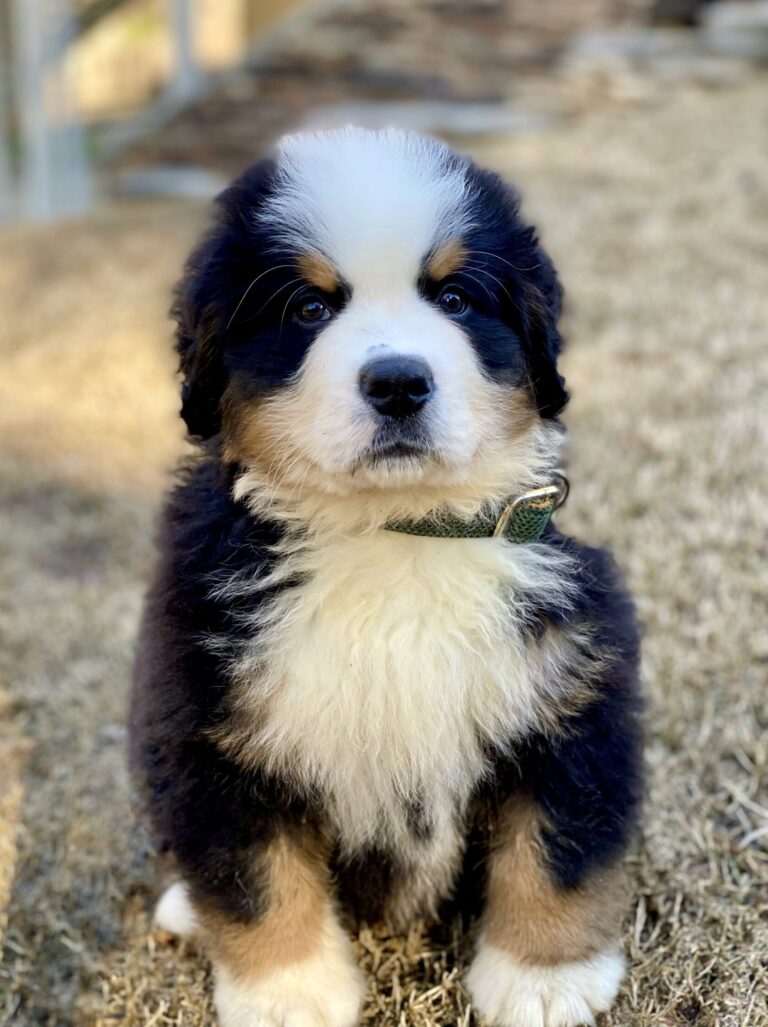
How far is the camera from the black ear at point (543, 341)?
229 cm

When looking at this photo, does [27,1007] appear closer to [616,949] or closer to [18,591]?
[616,949]

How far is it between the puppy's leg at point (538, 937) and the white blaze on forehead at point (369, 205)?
1077mm

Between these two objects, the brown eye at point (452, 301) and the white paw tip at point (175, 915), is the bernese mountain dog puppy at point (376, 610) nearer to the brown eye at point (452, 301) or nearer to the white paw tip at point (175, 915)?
the brown eye at point (452, 301)

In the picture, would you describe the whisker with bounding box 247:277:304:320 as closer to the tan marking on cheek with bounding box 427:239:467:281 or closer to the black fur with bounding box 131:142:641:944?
the black fur with bounding box 131:142:641:944

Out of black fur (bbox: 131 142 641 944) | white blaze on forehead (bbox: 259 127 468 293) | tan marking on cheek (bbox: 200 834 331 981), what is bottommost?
tan marking on cheek (bbox: 200 834 331 981)

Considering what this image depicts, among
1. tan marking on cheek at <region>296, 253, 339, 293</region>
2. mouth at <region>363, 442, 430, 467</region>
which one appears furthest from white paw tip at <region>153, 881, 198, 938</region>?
tan marking on cheek at <region>296, 253, 339, 293</region>

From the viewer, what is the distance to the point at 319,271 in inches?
84.0

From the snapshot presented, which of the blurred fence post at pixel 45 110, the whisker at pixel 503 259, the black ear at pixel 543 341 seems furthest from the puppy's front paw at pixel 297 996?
the blurred fence post at pixel 45 110

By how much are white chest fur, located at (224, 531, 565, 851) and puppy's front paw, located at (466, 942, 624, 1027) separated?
0.39 metres

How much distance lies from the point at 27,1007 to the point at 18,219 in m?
8.94

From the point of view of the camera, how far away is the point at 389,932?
2.68 metres

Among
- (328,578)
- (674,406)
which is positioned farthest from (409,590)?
(674,406)

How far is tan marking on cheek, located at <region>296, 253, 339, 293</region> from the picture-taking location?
6.97 feet

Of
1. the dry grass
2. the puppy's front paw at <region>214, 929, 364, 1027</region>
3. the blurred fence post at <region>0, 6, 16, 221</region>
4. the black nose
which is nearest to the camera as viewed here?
the black nose
